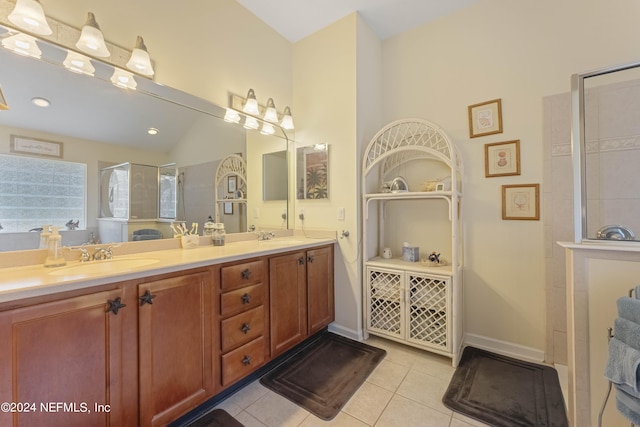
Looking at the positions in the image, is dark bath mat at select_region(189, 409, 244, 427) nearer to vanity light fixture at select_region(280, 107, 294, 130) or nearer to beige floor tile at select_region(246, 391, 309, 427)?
beige floor tile at select_region(246, 391, 309, 427)

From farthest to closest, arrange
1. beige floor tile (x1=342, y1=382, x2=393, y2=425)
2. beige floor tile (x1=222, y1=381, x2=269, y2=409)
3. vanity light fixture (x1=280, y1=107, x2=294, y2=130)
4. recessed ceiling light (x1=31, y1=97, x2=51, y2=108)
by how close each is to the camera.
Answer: vanity light fixture (x1=280, y1=107, x2=294, y2=130) < beige floor tile (x1=222, y1=381, x2=269, y2=409) < beige floor tile (x1=342, y1=382, x2=393, y2=425) < recessed ceiling light (x1=31, y1=97, x2=51, y2=108)

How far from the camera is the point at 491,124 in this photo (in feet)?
7.10

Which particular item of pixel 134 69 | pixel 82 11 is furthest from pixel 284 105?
pixel 82 11

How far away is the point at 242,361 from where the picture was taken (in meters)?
1.63

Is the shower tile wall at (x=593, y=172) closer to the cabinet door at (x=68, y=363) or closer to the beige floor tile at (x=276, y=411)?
the beige floor tile at (x=276, y=411)

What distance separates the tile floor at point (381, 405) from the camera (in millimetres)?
1452

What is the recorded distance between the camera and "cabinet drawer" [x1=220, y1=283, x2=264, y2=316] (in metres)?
1.55

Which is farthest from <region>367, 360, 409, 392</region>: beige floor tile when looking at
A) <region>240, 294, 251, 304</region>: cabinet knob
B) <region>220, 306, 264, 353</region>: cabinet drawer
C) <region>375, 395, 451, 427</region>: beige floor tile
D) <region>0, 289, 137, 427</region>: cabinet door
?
<region>0, 289, 137, 427</region>: cabinet door

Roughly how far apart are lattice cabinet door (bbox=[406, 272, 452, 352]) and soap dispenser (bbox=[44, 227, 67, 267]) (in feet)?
7.20

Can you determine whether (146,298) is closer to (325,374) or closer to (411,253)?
(325,374)

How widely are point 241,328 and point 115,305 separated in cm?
72

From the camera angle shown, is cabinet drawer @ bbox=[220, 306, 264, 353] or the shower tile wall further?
the shower tile wall

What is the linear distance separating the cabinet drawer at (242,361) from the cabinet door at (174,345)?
0.09 meters

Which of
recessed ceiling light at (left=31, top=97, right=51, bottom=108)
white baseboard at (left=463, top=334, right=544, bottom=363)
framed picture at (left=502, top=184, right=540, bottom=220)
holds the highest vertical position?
recessed ceiling light at (left=31, top=97, right=51, bottom=108)
